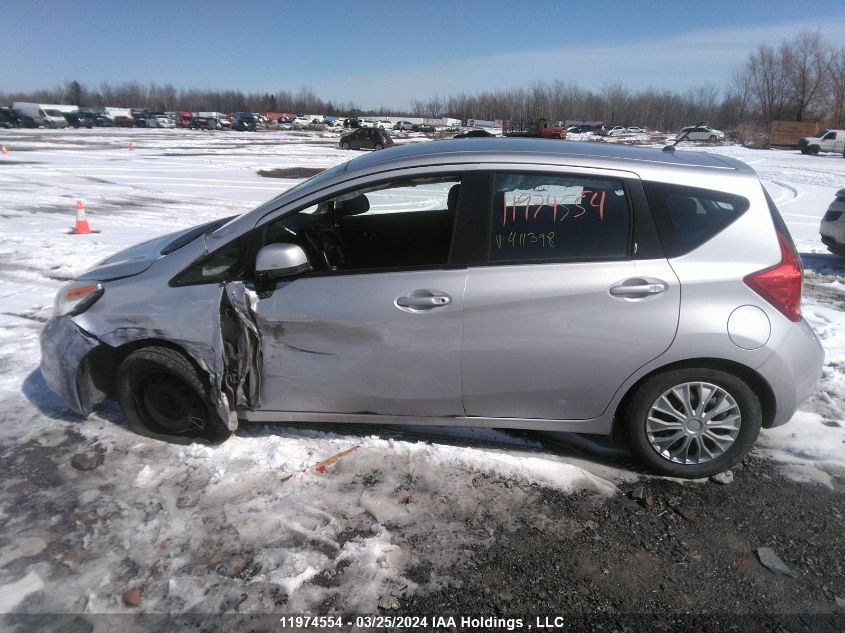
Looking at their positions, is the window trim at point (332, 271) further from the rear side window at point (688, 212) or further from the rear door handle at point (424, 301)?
the rear side window at point (688, 212)

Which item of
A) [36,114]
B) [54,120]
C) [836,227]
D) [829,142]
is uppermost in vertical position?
[836,227]

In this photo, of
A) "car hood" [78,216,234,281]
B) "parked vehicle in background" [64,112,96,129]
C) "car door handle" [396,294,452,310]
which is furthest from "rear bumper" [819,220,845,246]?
"parked vehicle in background" [64,112,96,129]

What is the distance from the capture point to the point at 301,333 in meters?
3.38

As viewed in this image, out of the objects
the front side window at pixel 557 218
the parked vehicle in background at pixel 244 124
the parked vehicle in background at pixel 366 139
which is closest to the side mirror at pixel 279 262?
the front side window at pixel 557 218

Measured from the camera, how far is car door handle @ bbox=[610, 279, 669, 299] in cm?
313

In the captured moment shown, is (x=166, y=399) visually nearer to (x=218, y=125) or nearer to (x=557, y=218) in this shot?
(x=557, y=218)

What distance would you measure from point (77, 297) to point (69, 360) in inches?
15.9

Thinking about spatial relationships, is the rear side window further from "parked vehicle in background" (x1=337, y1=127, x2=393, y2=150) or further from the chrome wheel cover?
"parked vehicle in background" (x1=337, y1=127, x2=393, y2=150)

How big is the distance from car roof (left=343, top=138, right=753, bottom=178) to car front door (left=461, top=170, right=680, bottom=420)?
12cm

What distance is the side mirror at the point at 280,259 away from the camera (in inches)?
127

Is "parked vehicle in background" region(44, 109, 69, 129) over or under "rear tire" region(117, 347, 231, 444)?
under

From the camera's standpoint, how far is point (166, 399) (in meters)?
3.74

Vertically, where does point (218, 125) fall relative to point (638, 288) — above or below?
below

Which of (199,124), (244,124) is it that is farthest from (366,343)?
(199,124)
